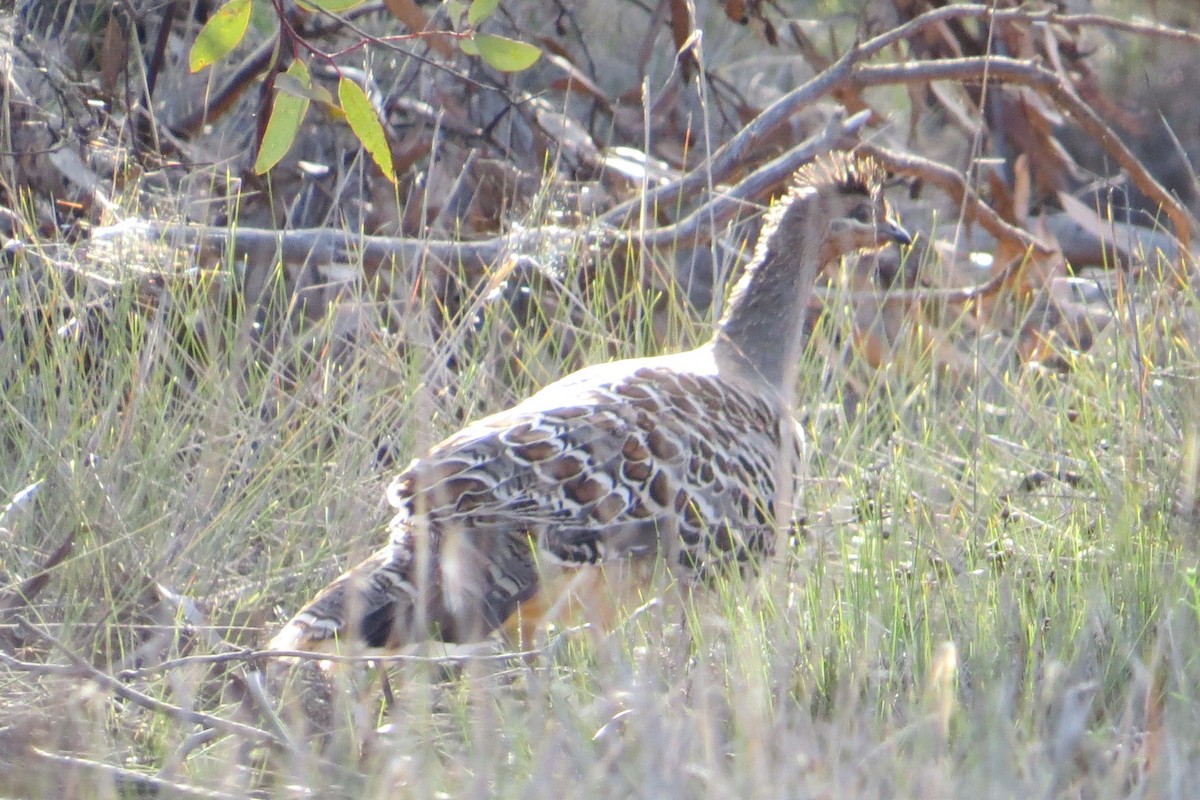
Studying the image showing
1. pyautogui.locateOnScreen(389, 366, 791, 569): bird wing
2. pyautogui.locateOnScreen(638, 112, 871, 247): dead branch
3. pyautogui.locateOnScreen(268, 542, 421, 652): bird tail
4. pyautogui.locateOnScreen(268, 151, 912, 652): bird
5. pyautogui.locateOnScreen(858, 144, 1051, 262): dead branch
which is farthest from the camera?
pyautogui.locateOnScreen(858, 144, 1051, 262): dead branch

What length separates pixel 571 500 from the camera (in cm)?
363

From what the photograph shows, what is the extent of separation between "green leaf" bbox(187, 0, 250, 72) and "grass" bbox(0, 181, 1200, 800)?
2.45 ft

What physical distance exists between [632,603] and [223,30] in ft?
5.26

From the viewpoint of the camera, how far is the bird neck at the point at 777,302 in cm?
461

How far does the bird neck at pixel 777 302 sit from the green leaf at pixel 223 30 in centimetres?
193

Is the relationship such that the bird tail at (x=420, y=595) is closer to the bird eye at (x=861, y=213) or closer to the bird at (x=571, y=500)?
the bird at (x=571, y=500)

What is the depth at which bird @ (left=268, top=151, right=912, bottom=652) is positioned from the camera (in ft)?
10.8

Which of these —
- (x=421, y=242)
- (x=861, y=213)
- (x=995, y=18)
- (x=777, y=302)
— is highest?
(x=995, y=18)

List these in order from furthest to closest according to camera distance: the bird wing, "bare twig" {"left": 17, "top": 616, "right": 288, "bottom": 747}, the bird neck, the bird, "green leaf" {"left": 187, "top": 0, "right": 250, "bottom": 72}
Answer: the bird neck < the bird wing < the bird < "green leaf" {"left": 187, "top": 0, "right": 250, "bottom": 72} < "bare twig" {"left": 17, "top": 616, "right": 288, "bottom": 747}

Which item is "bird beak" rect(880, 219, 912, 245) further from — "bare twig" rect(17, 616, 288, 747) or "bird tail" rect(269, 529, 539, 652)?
"bare twig" rect(17, 616, 288, 747)

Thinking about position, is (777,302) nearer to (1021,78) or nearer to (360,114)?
(1021,78)

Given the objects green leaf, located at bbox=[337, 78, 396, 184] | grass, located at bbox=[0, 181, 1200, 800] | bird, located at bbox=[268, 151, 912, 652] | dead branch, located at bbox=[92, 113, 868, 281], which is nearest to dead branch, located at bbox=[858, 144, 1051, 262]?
dead branch, located at bbox=[92, 113, 868, 281]

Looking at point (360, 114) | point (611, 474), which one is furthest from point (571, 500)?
point (360, 114)

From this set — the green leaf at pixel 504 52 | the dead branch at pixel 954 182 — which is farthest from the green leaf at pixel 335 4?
the dead branch at pixel 954 182
